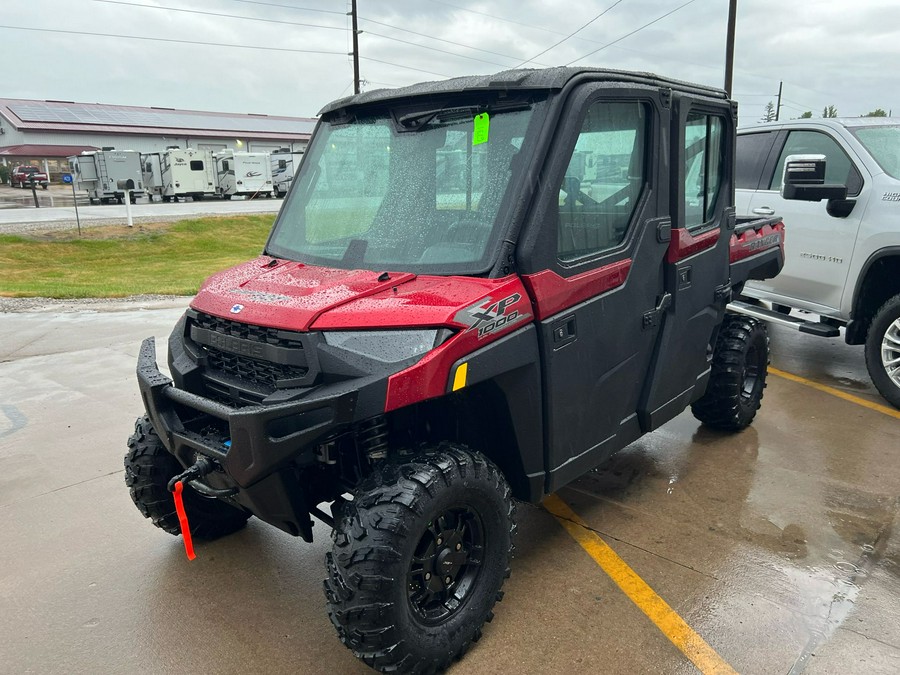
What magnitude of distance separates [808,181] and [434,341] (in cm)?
409

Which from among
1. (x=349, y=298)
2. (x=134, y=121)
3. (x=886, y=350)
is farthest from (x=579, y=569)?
(x=134, y=121)

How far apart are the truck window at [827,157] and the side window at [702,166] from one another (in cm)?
214

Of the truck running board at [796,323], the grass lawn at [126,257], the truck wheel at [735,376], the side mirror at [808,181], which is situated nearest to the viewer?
the truck wheel at [735,376]

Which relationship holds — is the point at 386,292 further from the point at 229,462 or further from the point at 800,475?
the point at 800,475

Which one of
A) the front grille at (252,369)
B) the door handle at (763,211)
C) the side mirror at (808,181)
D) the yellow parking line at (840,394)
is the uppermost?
the side mirror at (808,181)

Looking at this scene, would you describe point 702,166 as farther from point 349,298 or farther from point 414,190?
point 349,298

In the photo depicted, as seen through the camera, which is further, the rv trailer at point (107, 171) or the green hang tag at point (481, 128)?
the rv trailer at point (107, 171)

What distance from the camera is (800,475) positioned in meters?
4.34

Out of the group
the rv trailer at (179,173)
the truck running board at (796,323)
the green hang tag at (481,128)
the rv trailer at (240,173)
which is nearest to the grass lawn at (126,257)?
the truck running board at (796,323)

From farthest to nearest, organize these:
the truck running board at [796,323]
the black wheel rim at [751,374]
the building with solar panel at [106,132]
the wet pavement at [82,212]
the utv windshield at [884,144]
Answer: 1. the building with solar panel at [106,132]
2. the wet pavement at [82,212]
3. the truck running board at [796,323]
4. the utv windshield at [884,144]
5. the black wheel rim at [751,374]

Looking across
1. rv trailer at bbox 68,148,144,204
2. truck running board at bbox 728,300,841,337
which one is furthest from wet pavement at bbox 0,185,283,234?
truck running board at bbox 728,300,841,337

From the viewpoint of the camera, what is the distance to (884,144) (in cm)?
575

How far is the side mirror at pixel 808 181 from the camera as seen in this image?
5141 mm

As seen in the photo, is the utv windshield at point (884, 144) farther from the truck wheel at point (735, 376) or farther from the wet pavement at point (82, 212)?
the wet pavement at point (82, 212)
